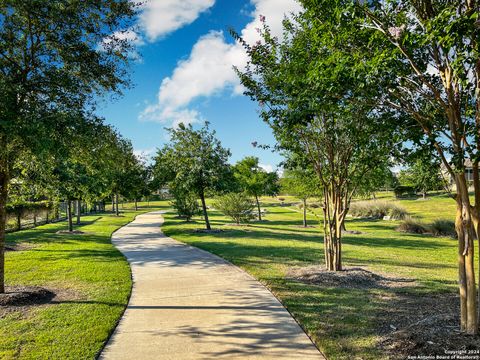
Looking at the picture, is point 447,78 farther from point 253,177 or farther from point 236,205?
point 253,177

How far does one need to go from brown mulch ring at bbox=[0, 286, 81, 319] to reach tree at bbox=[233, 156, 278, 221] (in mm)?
23110

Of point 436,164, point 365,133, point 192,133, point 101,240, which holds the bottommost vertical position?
point 101,240

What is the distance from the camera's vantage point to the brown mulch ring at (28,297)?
6.10 m

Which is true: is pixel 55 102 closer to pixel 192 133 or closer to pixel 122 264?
pixel 122 264

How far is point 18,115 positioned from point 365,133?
5.71m

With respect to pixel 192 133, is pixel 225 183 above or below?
below

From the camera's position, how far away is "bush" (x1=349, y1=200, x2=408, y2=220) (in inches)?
1208

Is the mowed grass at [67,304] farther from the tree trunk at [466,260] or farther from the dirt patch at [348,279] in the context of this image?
the tree trunk at [466,260]

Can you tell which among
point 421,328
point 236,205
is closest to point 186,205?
point 236,205

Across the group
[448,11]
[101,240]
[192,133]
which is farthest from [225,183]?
[448,11]

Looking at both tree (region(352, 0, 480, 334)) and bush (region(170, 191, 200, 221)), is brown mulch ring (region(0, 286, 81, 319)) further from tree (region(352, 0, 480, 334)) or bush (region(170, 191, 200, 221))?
bush (region(170, 191, 200, 221))

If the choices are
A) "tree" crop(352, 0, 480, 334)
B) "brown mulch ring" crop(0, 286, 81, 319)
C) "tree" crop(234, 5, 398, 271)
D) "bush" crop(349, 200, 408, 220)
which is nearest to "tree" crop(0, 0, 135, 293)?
"brown mulch ring" crop(0, 286, 81, 319)

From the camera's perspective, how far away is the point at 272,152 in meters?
9.47

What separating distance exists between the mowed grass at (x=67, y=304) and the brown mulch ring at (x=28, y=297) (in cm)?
5
